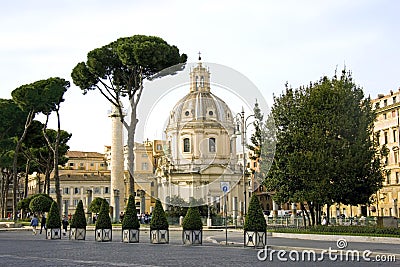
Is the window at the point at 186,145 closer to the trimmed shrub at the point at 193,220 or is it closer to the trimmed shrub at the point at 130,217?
the trimmed shrub at the point at 130,217

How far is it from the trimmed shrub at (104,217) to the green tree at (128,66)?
1347 centimetres

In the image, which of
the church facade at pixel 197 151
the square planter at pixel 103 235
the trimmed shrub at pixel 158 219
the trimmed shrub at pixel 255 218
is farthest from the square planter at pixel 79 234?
the church facade at pixel 197 151

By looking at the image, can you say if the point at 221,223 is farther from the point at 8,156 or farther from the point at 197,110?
the point at 197,110

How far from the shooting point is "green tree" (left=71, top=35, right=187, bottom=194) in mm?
41250

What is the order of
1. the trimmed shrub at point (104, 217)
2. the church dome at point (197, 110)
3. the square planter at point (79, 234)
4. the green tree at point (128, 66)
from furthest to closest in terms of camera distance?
the church dome at point (197, 110) → the green tree at point (128, 66) → the square planter at point (79, 234) → the trimmed shrub at point (104, 217)

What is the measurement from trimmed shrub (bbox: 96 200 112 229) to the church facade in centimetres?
4374

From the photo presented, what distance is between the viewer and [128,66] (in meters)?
42.2

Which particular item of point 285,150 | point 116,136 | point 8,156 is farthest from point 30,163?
point 285,150

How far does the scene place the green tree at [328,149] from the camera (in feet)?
98.6

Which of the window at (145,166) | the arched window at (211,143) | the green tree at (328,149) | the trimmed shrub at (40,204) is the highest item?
the arched window at (211,143)

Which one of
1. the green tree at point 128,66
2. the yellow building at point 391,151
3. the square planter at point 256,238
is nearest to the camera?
the square planter at point 256,238

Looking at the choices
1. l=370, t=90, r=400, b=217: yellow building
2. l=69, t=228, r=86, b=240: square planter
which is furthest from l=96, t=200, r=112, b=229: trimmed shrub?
l=370, t=90, r=400, b=217: yellow building

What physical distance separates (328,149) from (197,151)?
52.2m

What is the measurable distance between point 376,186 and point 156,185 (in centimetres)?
4694
